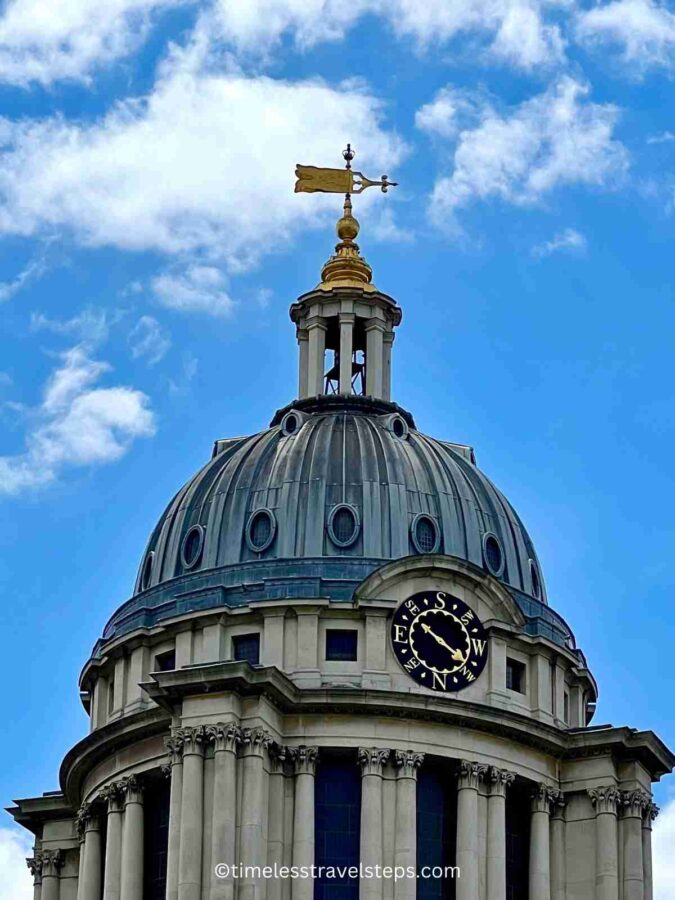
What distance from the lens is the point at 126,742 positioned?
341ft

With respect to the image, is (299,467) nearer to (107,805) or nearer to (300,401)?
(300,401)

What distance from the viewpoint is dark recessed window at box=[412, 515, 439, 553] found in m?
107

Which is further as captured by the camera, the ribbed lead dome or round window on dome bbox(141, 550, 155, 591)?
round window on dome bbox(141, 550, 155, 591)

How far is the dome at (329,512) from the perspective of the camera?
106250mm

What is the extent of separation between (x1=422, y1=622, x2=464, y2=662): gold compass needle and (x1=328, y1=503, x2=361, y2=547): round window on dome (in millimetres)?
4732

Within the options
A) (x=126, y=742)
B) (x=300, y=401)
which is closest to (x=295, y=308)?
(x=300, y=401)

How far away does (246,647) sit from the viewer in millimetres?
103875

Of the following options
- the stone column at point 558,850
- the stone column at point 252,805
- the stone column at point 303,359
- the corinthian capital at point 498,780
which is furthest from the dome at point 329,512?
the stone column at point 558,850

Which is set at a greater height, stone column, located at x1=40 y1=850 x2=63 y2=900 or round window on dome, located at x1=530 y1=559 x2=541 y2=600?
round window on dome, located at x1=530 y1=559 x2=541 y2=600

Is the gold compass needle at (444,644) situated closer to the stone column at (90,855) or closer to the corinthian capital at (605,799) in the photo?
the corinthian capital at (605,799)

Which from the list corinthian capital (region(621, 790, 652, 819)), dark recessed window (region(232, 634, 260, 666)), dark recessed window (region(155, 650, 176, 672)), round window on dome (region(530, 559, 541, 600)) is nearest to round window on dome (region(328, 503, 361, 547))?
dark recessed window (region(232, 634, 260, 666))

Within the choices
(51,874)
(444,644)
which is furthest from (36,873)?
(444,644)

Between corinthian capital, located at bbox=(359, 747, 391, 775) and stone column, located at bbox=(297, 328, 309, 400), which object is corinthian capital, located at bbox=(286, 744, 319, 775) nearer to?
corinthian capital, located at bbox=(359, 747, 391, 775)

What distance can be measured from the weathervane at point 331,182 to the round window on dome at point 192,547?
16432 mm
